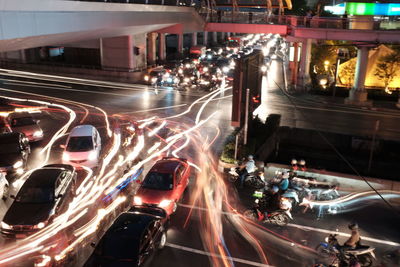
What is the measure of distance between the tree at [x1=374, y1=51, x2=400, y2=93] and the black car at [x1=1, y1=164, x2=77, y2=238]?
1127 inches

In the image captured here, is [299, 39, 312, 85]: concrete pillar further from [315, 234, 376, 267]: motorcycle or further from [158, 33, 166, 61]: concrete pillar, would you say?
[315, 234, 376, 267]: motorcycle

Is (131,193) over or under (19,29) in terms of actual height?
under

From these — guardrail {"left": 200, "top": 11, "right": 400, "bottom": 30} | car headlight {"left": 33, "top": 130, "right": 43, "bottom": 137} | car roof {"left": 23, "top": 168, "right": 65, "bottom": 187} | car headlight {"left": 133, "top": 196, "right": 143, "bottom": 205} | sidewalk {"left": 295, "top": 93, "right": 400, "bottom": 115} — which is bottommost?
sidewalk {"left": 295, "top": 93, "right": 400, "bottom": 115}

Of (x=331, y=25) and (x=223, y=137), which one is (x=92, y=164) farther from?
(x=331, y=25)

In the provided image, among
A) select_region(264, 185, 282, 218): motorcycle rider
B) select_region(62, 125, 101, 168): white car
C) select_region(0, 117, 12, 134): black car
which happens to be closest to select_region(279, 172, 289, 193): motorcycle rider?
select_region(264, 185, 282, 218): motorcycle rider

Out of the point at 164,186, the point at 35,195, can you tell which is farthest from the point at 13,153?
the point at 164,186

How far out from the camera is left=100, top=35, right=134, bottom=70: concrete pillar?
3865 centimetres

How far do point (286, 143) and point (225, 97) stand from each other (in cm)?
943

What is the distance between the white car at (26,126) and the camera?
20359mm

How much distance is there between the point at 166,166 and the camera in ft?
47.8

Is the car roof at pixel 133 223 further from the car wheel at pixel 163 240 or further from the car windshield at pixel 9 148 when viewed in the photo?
the car windshield at pixel 9 148

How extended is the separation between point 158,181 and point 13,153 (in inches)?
295

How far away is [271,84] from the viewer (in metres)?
37.4

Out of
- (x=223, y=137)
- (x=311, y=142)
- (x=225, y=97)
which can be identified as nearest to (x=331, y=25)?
(x=225, y=97)
